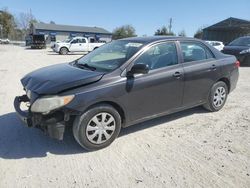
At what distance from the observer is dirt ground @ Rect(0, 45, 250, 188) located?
3.16 meters

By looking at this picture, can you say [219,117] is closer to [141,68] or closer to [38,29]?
[141,68]

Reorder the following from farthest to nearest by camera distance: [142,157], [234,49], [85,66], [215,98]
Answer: [234,49] < [215,98] < [85,66] < [142,157]

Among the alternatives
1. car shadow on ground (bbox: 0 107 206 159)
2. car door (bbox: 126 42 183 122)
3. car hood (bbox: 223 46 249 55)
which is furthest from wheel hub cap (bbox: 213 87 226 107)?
car hood (bbox: 223 46 249 55)

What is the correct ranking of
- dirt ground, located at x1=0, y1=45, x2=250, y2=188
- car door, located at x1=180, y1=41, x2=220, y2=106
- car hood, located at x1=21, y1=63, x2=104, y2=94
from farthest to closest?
car door, located at x1=180, y1=41, x2=220, y2=106 → car hood, located at x1=21, y1=63, x2=104, y2=94 → dirt ground, located at x1=0, y1=45, x2=250, y2=188

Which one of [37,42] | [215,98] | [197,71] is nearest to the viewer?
[197,71]

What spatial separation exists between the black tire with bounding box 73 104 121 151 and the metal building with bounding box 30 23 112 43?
60.2 meters

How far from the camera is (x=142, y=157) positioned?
12.2 feet

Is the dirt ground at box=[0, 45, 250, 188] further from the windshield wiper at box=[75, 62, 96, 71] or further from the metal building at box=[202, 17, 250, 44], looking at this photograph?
the metal building at box=[202, 17, 250, 44]

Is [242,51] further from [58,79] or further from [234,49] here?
[58,79]

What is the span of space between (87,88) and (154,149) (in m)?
1.36

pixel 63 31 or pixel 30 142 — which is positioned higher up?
pixel 63 31

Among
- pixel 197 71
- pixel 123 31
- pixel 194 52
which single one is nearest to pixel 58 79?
pixel 197 71

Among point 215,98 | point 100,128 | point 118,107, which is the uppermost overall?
point 118,107

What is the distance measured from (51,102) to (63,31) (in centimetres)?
6284
